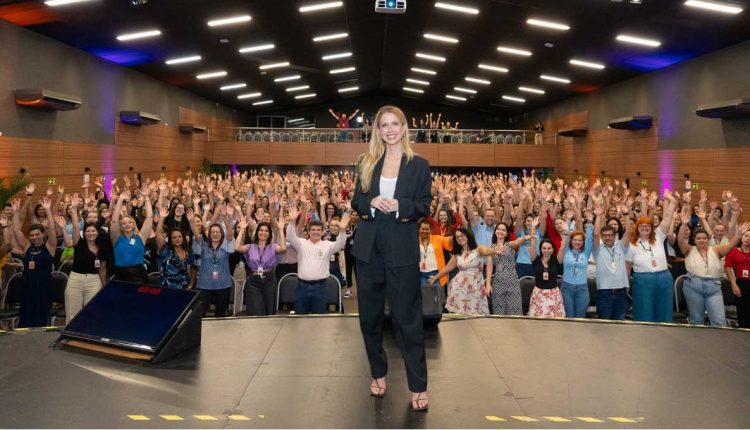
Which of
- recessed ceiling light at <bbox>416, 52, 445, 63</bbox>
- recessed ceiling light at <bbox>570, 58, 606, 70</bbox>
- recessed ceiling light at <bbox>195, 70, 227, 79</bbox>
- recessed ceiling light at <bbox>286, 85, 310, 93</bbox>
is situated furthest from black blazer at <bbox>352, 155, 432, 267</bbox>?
recessed ceiling light at <bbox>286, 85, 310, 93</bbox>

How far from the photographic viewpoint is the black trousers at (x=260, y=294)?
7.00 m

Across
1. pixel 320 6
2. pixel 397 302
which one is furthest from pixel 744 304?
pixel 320 6

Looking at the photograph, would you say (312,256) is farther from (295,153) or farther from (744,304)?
(295,153)

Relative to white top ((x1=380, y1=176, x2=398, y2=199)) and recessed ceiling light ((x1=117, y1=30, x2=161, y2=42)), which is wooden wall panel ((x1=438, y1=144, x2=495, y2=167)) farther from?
white top ((x1=380, y1=176, x2=398, y2=199))

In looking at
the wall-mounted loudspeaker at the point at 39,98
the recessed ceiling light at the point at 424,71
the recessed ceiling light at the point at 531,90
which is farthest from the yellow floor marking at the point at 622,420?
the recessed ceiling light at the point at 424,71

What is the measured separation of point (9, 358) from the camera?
162 inches

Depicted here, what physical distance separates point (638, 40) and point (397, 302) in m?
15.3

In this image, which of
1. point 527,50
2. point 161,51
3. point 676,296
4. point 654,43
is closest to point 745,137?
point 654,43

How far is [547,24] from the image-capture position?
53.8 ft

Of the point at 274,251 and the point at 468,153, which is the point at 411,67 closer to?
the point at 468,153

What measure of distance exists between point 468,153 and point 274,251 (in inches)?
914

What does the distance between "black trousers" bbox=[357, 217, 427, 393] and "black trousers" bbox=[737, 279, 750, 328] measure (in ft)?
17.6

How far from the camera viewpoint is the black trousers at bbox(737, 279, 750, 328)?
707cm

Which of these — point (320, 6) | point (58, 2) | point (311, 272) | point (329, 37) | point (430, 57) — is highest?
point (430, 57)
